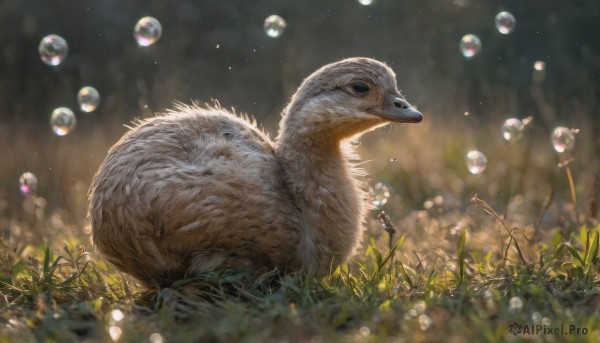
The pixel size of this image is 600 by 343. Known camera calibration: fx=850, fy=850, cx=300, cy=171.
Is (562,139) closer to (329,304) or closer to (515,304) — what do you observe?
(515,304)

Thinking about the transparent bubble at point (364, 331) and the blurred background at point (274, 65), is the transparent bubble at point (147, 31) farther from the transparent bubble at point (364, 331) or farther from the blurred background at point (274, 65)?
the transparent bubble at point (364, 331)

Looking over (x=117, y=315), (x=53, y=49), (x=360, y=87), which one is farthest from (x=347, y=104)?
(x=53, y=49)

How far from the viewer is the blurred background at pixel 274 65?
837 cm

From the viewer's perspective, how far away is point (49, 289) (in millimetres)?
4219

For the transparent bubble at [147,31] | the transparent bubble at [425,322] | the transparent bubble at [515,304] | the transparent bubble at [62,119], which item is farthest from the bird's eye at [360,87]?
the transparent bubble at [62,119]

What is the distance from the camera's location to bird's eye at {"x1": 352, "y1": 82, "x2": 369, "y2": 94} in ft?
14.2

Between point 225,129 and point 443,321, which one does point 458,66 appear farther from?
point 443,321

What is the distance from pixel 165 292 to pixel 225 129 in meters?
0.94

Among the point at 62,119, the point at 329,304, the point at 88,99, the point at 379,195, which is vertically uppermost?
the point at 88,99

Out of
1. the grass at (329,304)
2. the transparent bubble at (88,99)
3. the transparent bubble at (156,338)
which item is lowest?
the grass at (329,304)

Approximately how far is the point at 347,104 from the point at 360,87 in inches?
4.8

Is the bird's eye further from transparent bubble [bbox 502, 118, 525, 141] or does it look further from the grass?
transparent bubble [bbox 502, 118, 525, 141]

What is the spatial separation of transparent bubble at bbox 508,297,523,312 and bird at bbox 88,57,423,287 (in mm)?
984

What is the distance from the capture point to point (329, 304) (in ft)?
11.9
